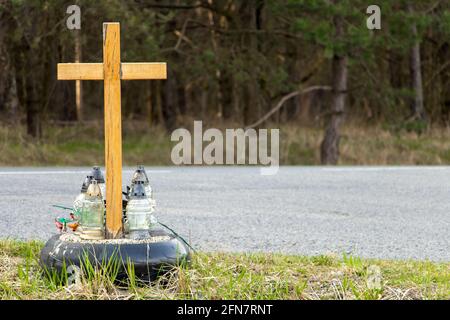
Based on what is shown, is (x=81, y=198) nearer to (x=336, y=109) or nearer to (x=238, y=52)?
(x=336, y=109)

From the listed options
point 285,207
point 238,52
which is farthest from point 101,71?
point 238,52

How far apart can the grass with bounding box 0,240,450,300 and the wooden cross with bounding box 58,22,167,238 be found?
1.38ft

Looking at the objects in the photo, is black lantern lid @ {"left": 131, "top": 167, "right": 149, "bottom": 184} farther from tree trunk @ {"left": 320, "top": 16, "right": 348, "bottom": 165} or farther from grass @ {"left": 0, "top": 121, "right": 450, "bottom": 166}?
tree trunk @ {"left": 320, "top": 16, "right": 348, "bottom": 165}

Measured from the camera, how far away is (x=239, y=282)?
4.67 metres

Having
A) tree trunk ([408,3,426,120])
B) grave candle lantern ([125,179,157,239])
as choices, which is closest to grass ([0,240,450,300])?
grave candle lantern ([125,179,157,239])

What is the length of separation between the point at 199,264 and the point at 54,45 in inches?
532

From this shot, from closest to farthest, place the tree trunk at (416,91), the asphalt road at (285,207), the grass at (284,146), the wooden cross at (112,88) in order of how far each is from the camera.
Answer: the wooden cross at (112,88), the asphalt road at (285,207), the grass at (284,146), the tree trunk at (416,91)

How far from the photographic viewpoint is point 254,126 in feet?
64.1

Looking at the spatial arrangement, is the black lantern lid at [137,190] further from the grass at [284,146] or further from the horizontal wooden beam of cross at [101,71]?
the grass at [284,146]

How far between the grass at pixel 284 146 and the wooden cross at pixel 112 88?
10336 millimetres

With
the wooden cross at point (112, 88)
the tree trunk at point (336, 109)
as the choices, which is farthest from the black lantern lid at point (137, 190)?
the tree trunk at point (336, 109)

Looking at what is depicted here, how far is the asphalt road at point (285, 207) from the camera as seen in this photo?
22.6ft

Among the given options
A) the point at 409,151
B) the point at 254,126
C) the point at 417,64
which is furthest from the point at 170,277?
the point at 417,64

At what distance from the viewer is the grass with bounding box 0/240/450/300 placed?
445cm
